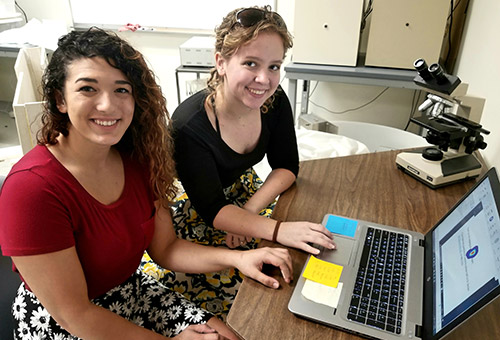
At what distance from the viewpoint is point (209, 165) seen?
1104 mm

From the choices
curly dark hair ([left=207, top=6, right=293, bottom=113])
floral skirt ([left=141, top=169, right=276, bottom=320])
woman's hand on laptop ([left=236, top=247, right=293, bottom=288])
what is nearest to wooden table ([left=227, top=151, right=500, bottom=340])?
woman's hand on laptop ([left=236, top=247, right=293, bottom=288])

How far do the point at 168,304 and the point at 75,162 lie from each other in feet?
1.47

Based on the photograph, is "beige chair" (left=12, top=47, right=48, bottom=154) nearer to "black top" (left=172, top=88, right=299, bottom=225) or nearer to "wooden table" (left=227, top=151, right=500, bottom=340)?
"black top" (left=172, top=88, right=299, bottom=225)

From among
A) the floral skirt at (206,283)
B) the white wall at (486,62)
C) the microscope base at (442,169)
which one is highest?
the white wall at (486,62)

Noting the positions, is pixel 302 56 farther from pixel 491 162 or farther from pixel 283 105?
pixel 491 162

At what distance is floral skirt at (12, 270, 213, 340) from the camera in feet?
2.86

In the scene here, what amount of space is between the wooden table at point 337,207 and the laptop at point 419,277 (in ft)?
0.11

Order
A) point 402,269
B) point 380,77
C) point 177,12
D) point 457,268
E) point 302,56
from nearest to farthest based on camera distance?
point 457,268 → point 402,269 → point 380,77 → point 302,56 → point 177,12

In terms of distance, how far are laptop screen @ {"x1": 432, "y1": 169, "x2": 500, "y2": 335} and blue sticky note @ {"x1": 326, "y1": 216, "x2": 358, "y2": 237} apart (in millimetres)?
194

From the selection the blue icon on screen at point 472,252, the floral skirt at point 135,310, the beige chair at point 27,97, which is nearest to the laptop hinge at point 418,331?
the blue icon on screen at point 472,252

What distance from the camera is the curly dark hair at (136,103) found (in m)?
0.84

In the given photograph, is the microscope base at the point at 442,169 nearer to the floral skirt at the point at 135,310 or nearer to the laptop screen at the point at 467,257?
the laptop screen at the point at 467,257

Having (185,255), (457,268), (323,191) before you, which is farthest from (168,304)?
(457,268)

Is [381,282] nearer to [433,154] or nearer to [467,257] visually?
[467,257]
